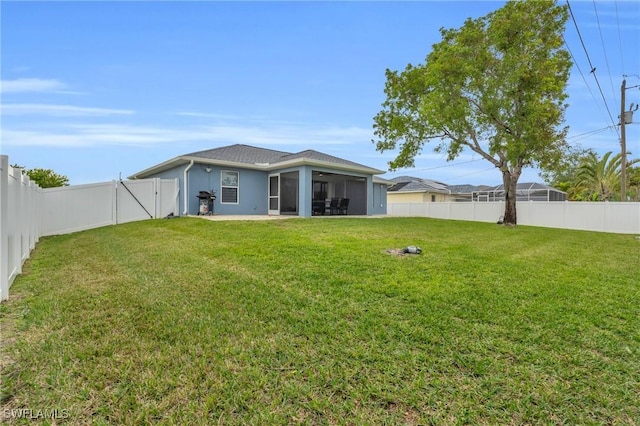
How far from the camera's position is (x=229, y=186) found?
558 inches

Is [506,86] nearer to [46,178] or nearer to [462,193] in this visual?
[462,193]

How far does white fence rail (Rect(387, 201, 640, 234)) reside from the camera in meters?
13.4

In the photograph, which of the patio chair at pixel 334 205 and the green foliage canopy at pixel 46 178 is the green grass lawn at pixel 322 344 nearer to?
the patio chair at pixel 334 205

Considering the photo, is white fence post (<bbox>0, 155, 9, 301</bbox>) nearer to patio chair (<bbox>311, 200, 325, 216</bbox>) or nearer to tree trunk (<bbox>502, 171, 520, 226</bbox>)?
patio chair (<bbox>311, 200, 325, 216</bbox>)

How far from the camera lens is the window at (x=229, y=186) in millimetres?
13984

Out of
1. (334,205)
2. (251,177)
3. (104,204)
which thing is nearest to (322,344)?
(104,204)

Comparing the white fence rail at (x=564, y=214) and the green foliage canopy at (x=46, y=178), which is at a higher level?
the green foliage canopy at (x=46, y=178)

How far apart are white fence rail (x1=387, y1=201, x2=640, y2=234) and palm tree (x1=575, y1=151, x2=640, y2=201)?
37.9 feet

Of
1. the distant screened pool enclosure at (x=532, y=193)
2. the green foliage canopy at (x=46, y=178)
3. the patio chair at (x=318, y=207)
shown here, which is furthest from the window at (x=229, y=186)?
the distant screened pool enclosure at (x=532, y=193)

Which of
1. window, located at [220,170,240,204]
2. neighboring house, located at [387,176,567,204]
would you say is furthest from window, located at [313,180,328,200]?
neighboring house, located at [387,176,567,204]

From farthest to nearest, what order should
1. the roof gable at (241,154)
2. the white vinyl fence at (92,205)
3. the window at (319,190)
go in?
1. the window at (319,190)
2. the roof gable at (241,154)
3. the white vinyl fence at (92,205)

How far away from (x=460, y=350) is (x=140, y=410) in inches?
88.5

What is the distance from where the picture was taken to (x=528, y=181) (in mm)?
28688

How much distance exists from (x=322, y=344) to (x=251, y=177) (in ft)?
42.5
